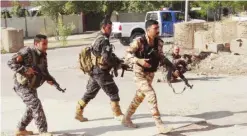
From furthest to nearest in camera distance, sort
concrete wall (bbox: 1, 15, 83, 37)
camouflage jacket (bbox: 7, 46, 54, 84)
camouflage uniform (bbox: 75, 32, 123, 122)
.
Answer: concrete wall (bbox: 1, 15, 83, 37)
camouflage uniform (bbox: 75, 32, 123, 122)
camouflage jacket (bbox: 7, 46, 54, 84)

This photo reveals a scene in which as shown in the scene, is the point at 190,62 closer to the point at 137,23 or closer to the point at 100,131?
the point at 100,131

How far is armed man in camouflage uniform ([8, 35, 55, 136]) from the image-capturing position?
6492mm

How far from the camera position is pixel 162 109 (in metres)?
8.78

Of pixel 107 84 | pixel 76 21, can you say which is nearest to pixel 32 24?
pixel 76 21

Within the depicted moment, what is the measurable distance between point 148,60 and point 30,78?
1.63 m

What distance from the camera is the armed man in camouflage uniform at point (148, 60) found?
666 cm

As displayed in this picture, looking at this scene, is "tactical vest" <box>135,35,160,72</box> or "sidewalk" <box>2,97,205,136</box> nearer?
"tactical vest" <box>135,35,160,72</box>

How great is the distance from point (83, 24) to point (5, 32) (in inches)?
646

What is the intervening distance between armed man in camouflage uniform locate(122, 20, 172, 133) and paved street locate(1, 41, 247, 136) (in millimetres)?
412

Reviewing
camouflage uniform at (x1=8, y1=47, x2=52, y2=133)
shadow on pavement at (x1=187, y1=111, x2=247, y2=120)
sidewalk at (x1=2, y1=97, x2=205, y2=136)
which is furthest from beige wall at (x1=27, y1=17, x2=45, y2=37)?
camouflage uniform at (x1=8, y1=47, x2=52, y2=133)

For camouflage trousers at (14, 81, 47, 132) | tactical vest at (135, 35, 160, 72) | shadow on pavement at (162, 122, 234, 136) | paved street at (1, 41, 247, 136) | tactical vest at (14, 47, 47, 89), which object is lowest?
paved street at (1, 41, 247, 136)

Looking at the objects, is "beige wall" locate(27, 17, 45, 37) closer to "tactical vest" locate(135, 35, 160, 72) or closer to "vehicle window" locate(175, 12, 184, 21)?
"vehicle window" locate(175, 12, 184, 21)

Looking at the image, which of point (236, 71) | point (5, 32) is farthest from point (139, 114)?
point (5, 32)

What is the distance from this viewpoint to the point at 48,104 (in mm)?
9578
